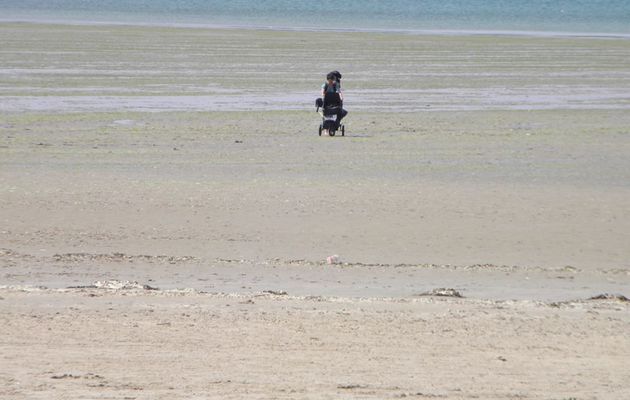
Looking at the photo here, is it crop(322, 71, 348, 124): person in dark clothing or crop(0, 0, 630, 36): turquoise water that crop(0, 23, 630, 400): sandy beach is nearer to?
crop(322, 71, 348, 124): person in dark clothing

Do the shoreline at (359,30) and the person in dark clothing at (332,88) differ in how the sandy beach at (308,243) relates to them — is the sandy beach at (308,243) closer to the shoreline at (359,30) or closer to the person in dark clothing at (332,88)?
the person in dark clothing at (332,88)

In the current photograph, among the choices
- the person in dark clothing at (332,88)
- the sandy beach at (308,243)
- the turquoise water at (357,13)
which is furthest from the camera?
the turquoise water at (357,13)

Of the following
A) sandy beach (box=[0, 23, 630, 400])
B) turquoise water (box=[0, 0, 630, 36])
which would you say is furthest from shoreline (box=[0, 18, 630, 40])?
sandy beach (box=[0, 23, 630, 400])

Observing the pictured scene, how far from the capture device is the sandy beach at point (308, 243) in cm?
716

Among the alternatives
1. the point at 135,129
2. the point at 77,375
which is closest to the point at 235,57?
the point at 135,129


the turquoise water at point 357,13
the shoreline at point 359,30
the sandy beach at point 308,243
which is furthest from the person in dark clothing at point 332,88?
the turquoise water at point 357,13

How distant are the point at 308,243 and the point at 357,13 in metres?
71.8

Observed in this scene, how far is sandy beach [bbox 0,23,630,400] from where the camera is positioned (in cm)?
716

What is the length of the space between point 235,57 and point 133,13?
3921 centimetres

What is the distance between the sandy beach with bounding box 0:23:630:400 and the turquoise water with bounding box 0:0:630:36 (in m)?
38.2

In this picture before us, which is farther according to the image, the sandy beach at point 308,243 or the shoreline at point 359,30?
the shoreline at point 359,30

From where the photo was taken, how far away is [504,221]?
1310cm

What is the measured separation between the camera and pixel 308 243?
11.9m

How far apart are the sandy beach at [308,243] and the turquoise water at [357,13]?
1503 inches
